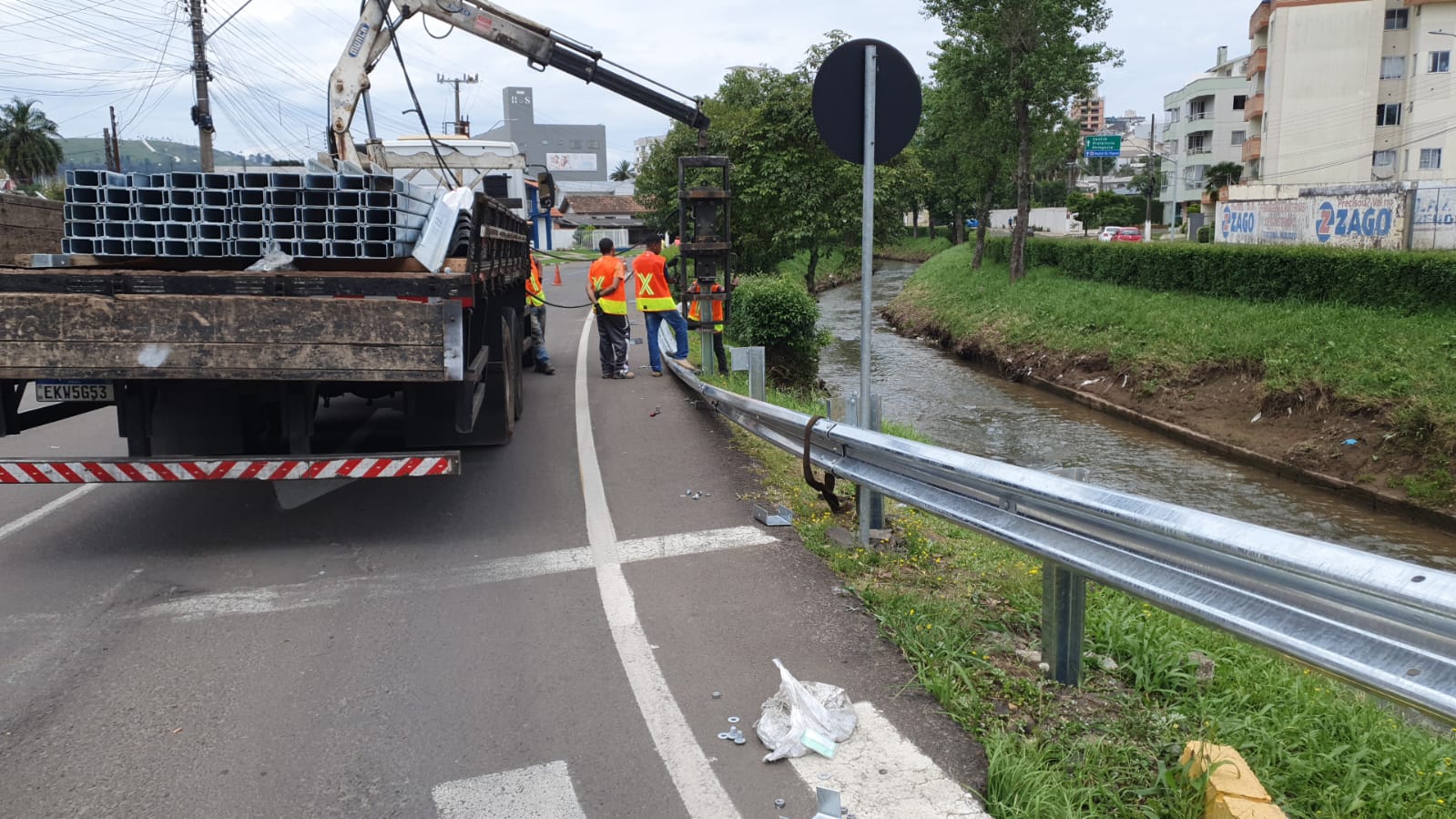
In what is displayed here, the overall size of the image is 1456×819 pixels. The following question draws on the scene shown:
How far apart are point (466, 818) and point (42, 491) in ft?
19.0

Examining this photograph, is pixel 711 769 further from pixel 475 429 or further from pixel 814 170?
pixel 814 170

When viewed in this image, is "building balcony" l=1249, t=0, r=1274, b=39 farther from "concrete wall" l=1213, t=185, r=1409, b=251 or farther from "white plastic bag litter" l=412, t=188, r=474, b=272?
"white plastic bag litter" l=412, t=188, r=474, b=272

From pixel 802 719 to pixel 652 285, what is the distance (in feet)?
30.7

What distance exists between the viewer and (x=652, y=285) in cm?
1258

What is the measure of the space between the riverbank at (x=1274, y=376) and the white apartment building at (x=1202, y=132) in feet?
172

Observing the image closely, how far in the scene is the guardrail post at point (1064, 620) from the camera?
3846mm

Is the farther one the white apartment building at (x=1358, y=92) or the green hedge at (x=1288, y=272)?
the white apartment building at (x=1358, y=92)

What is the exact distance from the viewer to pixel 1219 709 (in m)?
3.83

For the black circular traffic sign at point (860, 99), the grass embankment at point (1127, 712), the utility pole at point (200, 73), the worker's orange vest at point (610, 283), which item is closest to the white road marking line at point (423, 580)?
the grass embankment at point (1127, 712)

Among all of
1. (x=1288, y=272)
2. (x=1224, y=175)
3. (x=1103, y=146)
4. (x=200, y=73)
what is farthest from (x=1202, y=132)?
(x=200, y=73)

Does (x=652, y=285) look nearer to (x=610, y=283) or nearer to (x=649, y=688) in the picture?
(x=610, y=283)

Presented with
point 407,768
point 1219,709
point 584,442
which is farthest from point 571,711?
point 584,442

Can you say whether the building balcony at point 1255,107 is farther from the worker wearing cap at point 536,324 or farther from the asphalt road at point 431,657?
the asphalt road at point 431,657

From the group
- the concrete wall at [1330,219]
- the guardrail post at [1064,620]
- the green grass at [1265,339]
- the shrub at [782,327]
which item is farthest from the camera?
the concrete wall at [1330,219]
